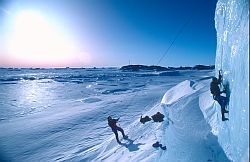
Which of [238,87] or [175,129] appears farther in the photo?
[175,129]

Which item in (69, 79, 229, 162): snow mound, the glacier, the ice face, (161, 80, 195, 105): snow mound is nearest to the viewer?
the ice face

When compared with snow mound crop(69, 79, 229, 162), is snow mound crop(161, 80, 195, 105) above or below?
above

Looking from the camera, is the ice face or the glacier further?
the glacier

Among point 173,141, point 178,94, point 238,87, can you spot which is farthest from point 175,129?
point 238,87

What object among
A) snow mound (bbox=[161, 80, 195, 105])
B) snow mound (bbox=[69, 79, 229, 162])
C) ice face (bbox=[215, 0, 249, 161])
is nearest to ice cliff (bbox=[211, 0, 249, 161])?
ice face (bbox=[215, 0, 249, 161])

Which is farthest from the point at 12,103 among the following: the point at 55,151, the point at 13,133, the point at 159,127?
the point at 159,127

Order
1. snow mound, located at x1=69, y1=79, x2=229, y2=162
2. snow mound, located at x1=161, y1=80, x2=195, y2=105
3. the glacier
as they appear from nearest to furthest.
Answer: the glacier, snow mound, located at x1=69, y1=79, x2=229, y2=162, snow mound, located at x1=161, y1=80, x2=195, y2=105

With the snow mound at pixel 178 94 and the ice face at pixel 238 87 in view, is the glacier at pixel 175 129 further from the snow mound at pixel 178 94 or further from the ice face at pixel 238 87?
the snow mound at pixel 178 94

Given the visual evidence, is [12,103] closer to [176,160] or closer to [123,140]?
[123,140]

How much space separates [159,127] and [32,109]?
15.0 m

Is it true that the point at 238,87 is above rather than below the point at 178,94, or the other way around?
above

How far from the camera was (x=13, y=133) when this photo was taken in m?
14.7

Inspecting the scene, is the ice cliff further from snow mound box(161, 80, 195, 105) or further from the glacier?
snow mound box(161, 80, 195, 105)

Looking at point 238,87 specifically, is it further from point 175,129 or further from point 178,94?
point 178,94
